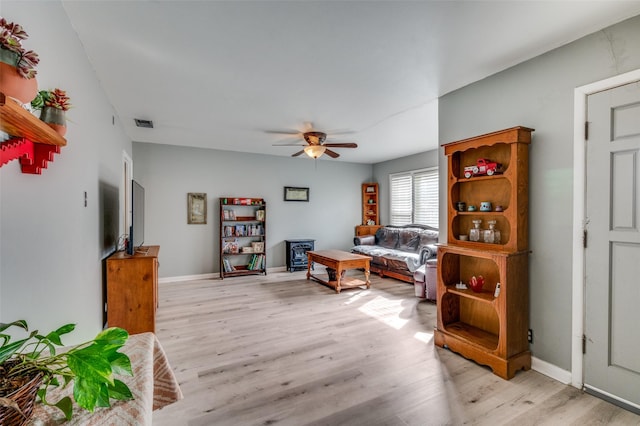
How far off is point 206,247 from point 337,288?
2814 millimetres

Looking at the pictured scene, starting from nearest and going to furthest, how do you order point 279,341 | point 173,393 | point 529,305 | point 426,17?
point 173,393 < point 426,17 < point 529,305 < point 279,341

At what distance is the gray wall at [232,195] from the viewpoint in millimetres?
5539

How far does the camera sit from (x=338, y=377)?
7.76 ft

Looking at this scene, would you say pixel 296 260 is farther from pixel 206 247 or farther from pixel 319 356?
pixel 319 356

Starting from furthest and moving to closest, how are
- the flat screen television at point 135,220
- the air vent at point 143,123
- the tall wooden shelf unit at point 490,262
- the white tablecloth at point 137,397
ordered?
the air vent at point 143,123
the flat screen television at point 135,220
the tall wooden shelf unit at point 490,262
the white tablecloth at point 137,397

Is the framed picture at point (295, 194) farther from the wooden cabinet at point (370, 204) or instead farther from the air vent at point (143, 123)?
the air vent at point (143, 123)

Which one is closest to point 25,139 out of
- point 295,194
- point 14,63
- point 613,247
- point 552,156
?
point 14,63

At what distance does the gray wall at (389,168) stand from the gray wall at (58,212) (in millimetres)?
5461

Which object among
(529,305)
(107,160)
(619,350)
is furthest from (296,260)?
(619,350)

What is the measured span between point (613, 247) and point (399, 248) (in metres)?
4.25

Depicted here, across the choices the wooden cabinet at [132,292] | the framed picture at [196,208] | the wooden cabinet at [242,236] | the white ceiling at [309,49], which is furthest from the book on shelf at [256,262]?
the wooden cabinet at [132,292]

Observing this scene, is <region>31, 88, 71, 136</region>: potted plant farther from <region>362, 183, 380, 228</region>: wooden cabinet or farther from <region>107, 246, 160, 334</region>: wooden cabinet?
<region>362, 183, 380, 228</region>: wooden cabinet

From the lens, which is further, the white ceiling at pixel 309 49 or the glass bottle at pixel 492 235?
the glass bottle at pixel 492 235

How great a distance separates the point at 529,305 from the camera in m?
2.49
